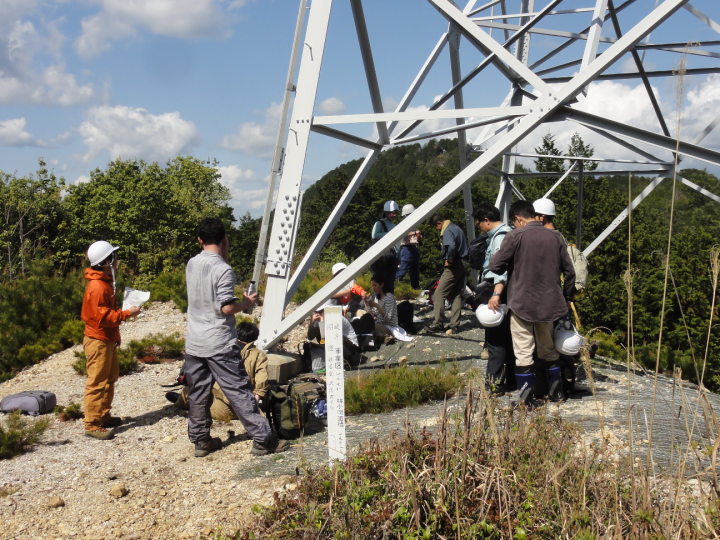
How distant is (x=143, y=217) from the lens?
→ 67.0 ft

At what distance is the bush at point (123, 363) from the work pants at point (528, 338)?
513 centimetres

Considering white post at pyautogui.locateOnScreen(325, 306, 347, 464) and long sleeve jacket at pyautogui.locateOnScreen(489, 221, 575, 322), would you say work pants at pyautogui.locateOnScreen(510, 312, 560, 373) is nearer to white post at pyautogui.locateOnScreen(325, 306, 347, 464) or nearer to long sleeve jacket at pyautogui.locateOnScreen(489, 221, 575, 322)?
long sleeve jacket at pyautogui.locateOnScreen(489, 221, 575, 322)

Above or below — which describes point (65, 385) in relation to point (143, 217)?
below

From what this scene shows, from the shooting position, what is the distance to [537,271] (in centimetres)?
472

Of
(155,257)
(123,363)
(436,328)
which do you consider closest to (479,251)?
(436,328)

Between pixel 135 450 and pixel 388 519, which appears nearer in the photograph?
pixel 388 519

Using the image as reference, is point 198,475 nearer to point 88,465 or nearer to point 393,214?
point 88,465

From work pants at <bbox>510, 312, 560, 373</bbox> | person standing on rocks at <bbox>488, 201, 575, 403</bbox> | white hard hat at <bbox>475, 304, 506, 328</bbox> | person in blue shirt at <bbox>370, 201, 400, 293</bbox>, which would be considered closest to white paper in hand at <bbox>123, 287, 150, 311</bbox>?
white hard hat at <bbox>475, 304, 506, 328</bbox>

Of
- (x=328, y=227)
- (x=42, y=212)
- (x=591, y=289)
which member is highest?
(x=42, y=212)

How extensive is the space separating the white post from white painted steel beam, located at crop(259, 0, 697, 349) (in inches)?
82.2

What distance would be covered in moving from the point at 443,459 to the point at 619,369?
15.9 ft

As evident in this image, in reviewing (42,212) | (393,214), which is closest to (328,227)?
(393,214)

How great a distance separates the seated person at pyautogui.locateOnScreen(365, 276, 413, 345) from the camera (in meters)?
8.00

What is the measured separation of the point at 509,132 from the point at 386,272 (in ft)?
11.1
